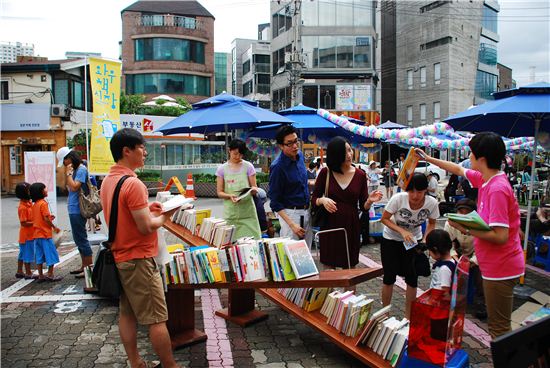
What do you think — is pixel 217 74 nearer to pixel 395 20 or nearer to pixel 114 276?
pixel 395 20

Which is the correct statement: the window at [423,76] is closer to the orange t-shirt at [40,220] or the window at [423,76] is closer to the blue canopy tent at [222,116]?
the blue canopy tent at [222,116]

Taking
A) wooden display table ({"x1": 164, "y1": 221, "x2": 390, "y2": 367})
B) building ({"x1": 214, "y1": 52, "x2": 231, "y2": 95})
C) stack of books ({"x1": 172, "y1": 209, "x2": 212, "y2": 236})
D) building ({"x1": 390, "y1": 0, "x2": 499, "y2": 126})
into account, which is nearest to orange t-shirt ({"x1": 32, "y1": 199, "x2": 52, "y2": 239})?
A: stack of books ({"x1": 172, "y1": 209, "x2": 212, "y2": 236})

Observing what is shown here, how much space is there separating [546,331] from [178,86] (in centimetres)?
4107

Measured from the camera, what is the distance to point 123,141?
10.7 feet

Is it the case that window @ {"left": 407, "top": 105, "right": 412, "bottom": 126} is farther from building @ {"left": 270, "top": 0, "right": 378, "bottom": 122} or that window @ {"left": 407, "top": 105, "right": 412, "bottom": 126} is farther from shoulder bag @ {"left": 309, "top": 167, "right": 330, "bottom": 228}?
shoulder bag @ {"left": 309, "top": 167, "right": 330, "bottom": 228}

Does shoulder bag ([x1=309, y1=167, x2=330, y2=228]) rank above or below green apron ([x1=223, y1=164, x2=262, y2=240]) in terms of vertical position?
above

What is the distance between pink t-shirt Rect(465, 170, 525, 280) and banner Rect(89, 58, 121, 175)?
21.0 ft

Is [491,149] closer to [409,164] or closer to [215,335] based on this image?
[409,164]

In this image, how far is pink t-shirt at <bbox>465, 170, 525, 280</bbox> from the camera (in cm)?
304

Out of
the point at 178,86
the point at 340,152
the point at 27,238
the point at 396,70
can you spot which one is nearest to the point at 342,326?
the point at 340,152

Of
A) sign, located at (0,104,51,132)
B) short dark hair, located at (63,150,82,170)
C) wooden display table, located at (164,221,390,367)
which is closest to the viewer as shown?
wooden display table, located at (164,221,390,367)

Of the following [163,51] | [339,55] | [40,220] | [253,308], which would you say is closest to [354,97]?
[339,55]

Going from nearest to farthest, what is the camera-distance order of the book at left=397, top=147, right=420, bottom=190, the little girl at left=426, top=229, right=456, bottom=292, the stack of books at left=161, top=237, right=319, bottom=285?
1. the stack of books at left=161, top=237, right=319, bottom=285
2. the little girl at left=426, top=229, right=456, bottom=292
3. the book at left=397, top=147, right=420, bottom=190

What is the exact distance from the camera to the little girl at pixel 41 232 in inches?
251
